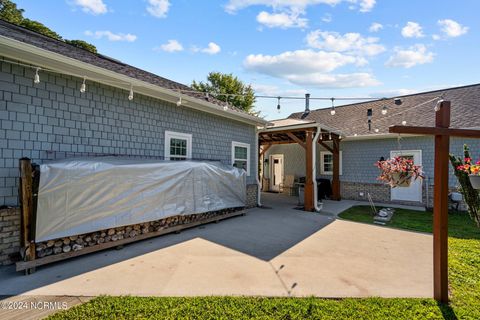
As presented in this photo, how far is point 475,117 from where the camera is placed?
28.6 ft

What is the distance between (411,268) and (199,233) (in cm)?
403

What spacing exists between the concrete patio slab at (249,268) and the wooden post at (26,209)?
36cm

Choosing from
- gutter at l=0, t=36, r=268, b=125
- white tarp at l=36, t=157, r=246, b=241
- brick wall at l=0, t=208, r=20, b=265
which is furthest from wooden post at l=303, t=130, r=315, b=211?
brick wall at l=0, t=208, r=20, b=265

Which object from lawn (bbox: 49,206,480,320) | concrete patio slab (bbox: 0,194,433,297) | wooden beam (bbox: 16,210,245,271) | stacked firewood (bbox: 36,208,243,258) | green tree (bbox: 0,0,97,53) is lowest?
concrete patio slab (bbox: 0,194,433,297)

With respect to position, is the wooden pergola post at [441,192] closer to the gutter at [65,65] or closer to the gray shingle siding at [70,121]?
the gutter at [65,65]

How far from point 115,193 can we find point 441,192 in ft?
16.1

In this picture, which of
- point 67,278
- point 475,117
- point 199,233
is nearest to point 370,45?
point 475,117

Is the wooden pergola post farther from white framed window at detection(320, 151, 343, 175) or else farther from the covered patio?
white framed window at detection(320, 151, 343, 175)

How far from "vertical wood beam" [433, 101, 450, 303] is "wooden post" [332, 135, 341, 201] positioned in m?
8.03

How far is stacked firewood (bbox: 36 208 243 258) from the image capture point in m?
3.61

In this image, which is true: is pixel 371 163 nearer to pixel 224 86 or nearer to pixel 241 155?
pixel 241 155

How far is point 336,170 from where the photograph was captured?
425 inches

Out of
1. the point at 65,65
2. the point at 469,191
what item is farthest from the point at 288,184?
the point at 65,65

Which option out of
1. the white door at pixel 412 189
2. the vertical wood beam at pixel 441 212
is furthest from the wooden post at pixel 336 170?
the vertical wood beam at pixel 441 212
